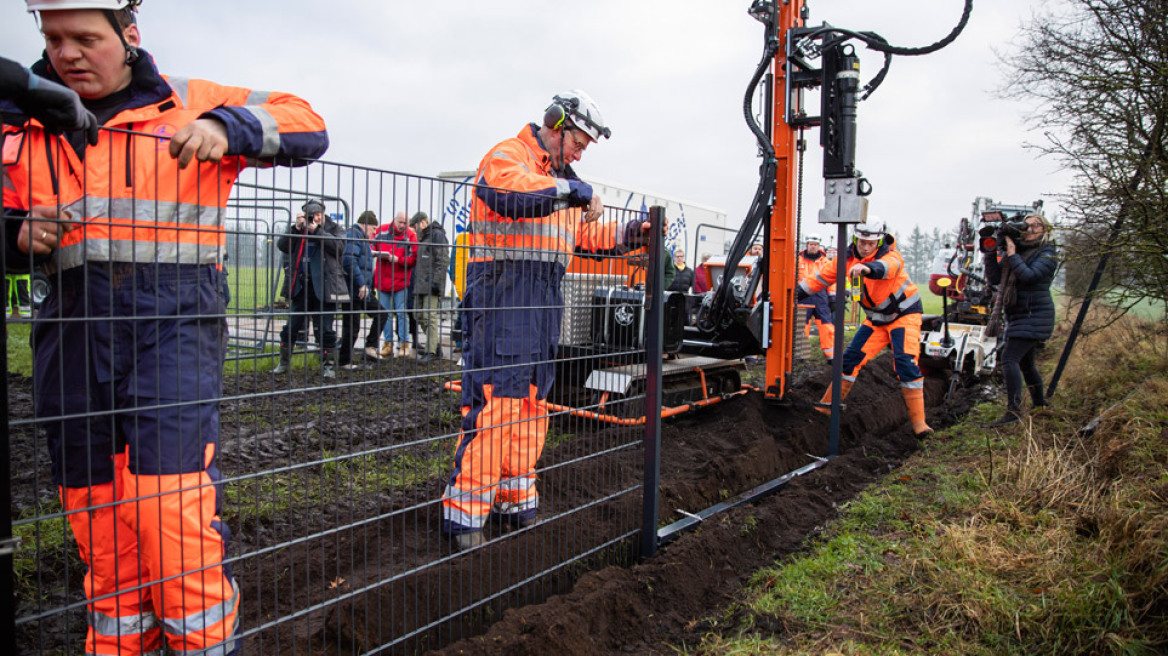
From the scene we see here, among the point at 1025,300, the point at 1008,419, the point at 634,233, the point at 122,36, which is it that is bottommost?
the point at 1008,419

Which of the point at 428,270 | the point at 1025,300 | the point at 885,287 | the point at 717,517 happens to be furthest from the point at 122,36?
the point at 1025,300

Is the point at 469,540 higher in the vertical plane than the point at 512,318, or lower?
lower

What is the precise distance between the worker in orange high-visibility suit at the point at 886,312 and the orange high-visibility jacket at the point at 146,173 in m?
5.66

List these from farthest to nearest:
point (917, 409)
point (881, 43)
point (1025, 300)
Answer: point (917, 409), point (1025, 300), point (881, 43)

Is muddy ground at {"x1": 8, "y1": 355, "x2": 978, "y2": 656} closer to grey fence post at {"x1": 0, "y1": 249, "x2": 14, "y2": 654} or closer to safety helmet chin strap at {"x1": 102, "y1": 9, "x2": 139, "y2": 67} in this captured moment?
grey fence post at {"x1": 0, "y1": 249, "x2": 14, "y2": 654}

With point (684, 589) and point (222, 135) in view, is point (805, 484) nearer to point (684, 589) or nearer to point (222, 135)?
point (684, 589)

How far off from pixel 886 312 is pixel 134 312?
6.38 m

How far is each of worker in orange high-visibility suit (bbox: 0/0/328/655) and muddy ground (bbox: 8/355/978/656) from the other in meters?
0.15

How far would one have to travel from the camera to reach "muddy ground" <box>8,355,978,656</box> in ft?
8.88

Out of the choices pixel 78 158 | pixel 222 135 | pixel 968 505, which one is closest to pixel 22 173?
pixel 78 158

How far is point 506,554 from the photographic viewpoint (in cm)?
343

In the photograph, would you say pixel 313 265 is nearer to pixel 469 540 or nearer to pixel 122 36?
pixel 122 36

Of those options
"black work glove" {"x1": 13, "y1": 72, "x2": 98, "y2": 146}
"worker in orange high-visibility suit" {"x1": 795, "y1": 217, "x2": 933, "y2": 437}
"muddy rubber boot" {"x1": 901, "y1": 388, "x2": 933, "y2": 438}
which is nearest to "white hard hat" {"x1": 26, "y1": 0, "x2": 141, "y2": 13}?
"black work glove" {"x1": 13, "y1": 72, "x2": 98, "y2": 146}

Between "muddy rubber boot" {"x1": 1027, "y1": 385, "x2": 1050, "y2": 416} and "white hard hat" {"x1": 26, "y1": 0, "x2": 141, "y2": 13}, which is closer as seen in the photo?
"white hard hat" {"x1": 26, "y1": 0, "x2": 141, "y2": 13}
